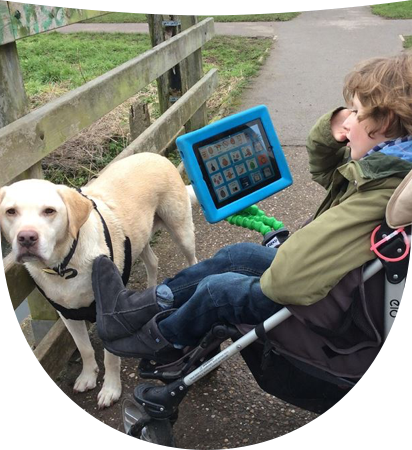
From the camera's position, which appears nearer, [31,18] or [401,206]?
[401,206]

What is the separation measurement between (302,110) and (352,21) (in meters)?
0.30

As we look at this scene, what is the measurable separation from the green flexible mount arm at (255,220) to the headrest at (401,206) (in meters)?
0.48

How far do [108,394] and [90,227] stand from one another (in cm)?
56

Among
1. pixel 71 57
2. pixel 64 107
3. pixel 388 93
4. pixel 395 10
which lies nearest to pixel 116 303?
pixel 64 107

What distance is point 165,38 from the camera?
76.0 inches

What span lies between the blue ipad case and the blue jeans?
0.16 m

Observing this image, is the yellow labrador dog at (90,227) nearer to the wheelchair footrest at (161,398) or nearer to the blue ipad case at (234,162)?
the wheelchair footrest at (161,398)

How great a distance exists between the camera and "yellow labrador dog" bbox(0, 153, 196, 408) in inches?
52.0

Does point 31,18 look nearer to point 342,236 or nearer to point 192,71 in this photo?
point 192,71

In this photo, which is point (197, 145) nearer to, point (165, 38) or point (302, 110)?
point (302, 110)

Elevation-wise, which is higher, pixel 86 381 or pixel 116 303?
pixel 116 303

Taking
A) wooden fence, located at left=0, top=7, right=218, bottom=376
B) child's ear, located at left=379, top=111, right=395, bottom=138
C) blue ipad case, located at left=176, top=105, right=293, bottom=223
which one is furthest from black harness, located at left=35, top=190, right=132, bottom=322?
child's ear, located at left=379, top=111, right=395, bottom=138

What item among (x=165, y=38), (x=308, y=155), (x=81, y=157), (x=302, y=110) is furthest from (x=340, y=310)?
(x=165, y=38)

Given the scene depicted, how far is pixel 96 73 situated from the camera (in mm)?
1708
